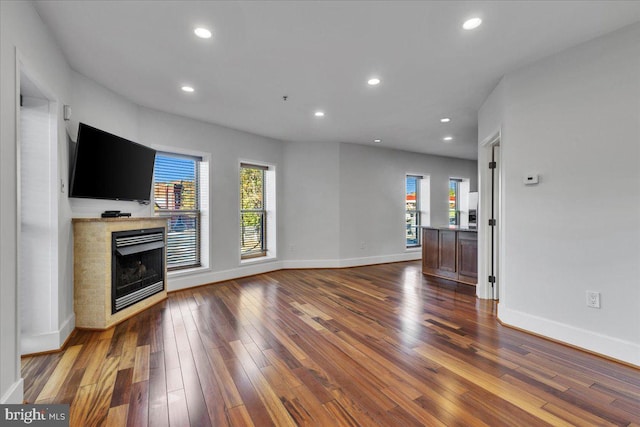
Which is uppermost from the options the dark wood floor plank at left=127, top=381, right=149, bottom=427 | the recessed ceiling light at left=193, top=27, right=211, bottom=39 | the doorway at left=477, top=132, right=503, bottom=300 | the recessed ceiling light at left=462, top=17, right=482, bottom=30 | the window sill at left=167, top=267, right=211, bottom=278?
the recessed ceiling light at left=193, top=27, right=211, bottom=39

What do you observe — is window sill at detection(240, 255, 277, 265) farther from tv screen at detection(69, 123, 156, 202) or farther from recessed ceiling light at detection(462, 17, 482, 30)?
recessed ceiling light at detection(462, 17, 482, 30)

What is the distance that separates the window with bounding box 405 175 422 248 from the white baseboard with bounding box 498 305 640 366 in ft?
14.2

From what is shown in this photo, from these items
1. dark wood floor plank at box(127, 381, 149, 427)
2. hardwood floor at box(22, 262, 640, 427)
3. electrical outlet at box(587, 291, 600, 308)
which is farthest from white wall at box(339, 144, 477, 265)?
dark wood floor plank at box(127, 381, 149, 427)

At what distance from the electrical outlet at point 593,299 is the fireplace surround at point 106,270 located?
4.46m

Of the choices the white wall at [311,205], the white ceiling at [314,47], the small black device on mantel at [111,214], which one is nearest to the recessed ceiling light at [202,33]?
the white ceiling at [314,47]

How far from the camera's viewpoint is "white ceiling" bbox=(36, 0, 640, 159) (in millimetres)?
2078

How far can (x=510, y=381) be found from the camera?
6.52 ft

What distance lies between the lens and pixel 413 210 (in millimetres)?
7477

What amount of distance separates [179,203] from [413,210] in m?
5.46

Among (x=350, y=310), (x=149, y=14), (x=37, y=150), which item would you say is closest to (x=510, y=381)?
(x=350, y=310)

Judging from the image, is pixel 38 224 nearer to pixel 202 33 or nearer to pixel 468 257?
pixel 202 33

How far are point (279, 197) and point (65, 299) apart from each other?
3.73 m

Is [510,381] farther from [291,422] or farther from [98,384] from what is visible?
[98,384]

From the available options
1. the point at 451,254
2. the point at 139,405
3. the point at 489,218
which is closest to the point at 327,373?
the point at 139,405
